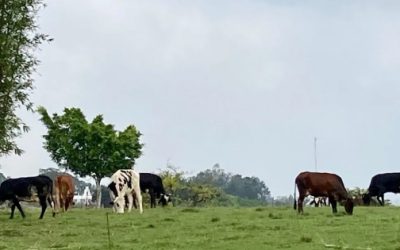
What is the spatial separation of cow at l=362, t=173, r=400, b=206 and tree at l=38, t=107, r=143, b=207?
53.7ft

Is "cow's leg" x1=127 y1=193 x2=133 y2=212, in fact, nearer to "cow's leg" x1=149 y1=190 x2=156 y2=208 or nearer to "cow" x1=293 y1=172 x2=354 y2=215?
"cow's leg" x1=149 y1=190 x2=156 y2=208

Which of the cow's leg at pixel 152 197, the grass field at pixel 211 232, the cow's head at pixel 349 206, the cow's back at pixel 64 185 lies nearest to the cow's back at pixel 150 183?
the cow's leg at pixel 152 197

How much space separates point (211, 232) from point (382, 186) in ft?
76.0

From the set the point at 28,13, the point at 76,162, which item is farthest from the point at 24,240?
the point at 76,162

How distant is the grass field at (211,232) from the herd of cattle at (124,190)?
188cm

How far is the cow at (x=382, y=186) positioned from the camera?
135ft

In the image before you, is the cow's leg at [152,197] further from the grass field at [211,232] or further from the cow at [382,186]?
the grass field at [211,232]

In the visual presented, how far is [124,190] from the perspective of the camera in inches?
1273

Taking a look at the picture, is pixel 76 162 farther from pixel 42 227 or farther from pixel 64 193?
pixel 42 227

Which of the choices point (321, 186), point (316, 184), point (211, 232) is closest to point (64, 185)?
point (316, 184)

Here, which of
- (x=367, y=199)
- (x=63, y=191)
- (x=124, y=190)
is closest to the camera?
(x=124, y=190)

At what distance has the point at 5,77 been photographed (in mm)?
25844

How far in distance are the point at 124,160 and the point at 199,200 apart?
9679 millimetres

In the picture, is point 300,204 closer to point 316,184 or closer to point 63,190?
point 316,184
